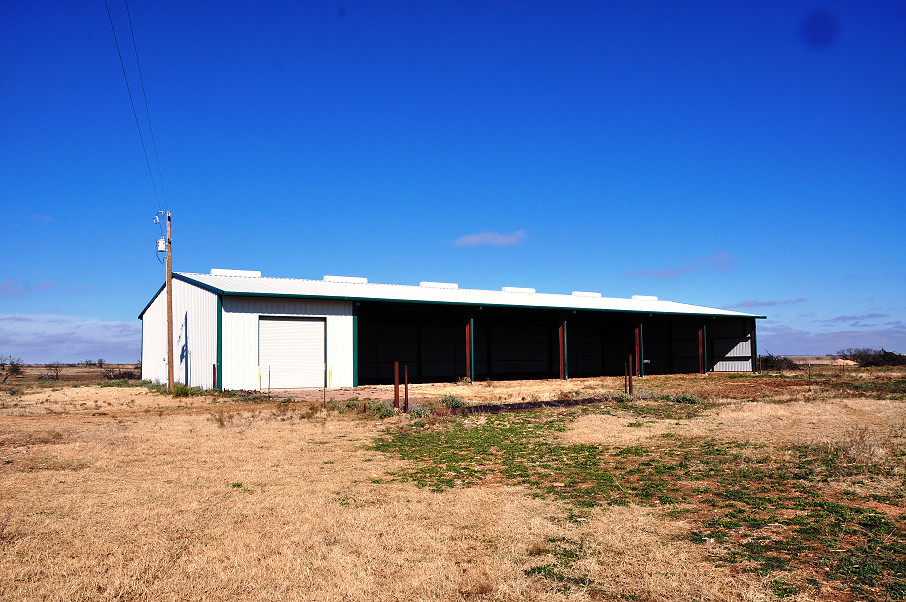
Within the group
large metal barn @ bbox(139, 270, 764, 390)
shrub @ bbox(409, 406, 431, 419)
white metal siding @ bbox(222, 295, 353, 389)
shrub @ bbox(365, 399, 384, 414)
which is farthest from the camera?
large metal barn @ bbox(139, 270, 764, 390)

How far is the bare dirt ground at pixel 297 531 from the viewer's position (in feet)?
17.1

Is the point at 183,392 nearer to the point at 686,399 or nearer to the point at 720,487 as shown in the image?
the point at 686,399

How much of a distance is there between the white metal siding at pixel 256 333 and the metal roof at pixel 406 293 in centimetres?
58

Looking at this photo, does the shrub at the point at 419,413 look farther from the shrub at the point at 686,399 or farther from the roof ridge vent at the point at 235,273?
the roof ridge vent at the point at 235,273

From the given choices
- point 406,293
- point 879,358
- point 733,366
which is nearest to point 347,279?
point 406,293

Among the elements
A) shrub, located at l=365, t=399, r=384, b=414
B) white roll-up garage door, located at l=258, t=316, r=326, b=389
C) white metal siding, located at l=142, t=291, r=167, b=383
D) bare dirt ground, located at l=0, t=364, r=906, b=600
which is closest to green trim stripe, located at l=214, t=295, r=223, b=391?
white roll-up garage door, located at l=258, t=316, r=326, b=389

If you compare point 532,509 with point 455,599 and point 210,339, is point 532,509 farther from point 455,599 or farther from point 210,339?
point 210,339

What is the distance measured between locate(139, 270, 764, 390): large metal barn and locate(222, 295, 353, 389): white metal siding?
5 centimetres

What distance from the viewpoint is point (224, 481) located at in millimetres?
9469

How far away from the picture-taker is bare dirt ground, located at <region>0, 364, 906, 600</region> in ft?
17.1

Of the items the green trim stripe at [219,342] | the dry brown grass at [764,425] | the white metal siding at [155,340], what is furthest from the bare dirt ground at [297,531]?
the white metal siding at [155,340]

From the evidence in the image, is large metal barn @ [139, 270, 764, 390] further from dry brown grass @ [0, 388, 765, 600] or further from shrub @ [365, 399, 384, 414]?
dry brown grass @ [0, 388, 765, 600]

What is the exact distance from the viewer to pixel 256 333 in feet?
98.9

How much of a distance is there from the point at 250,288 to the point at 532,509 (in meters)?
26.7
